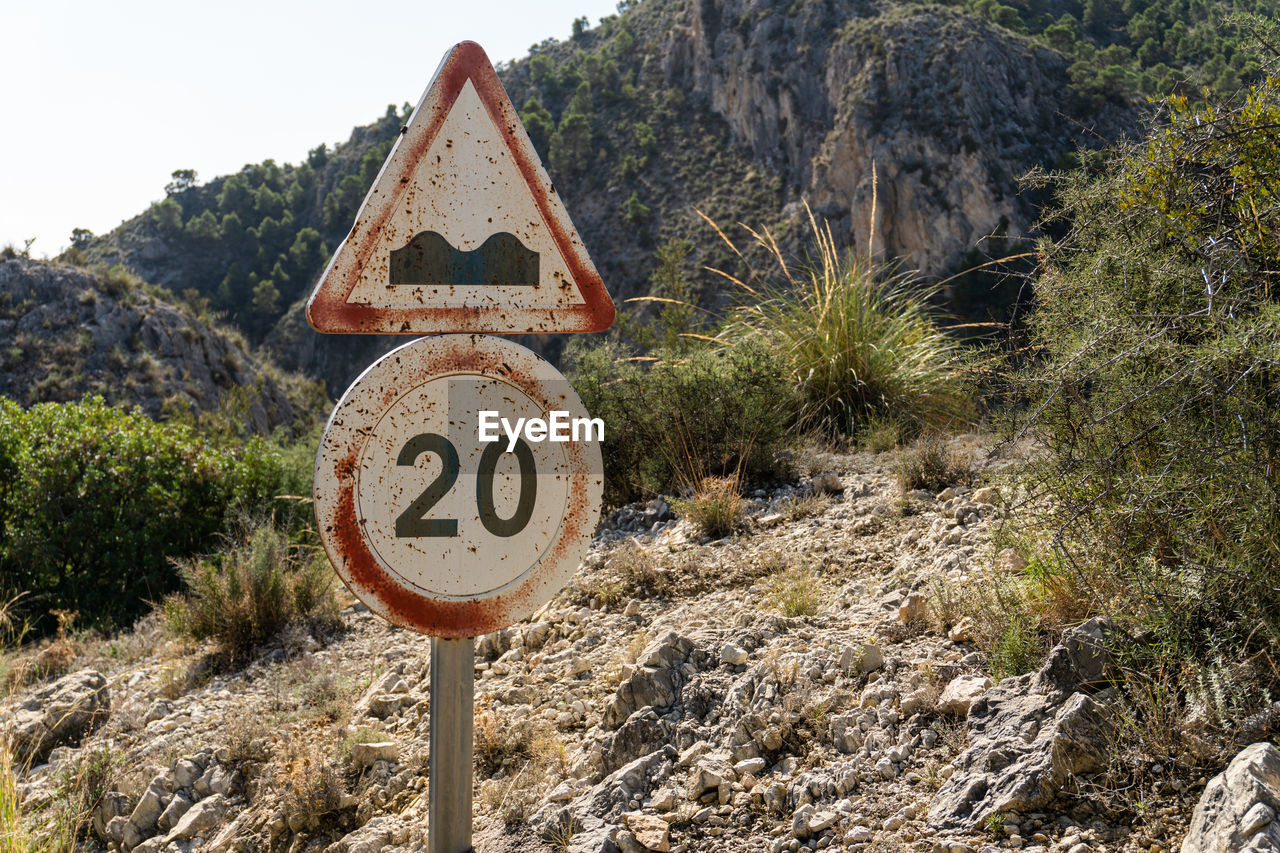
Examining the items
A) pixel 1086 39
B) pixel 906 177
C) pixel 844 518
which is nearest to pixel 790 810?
pixel 844 518

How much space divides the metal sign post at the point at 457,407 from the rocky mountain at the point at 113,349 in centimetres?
2021

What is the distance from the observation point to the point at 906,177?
3775cm

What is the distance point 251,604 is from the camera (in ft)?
14.9

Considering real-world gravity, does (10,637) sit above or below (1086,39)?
below

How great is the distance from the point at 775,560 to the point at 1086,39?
163ft

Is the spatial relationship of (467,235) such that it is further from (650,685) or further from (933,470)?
(933,470)

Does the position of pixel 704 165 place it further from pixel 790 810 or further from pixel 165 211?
pixel 790 810

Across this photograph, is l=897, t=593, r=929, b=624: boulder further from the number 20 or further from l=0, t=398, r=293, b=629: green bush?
l=0, t=398, r=293, b=629: green bush

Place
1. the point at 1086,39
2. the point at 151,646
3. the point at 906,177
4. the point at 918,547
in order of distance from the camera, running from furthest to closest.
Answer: the point at 1086,39 → the point at 906,177 → the point at 151,646 → the point at 918,547

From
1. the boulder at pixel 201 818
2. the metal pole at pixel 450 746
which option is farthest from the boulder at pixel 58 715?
the metal pole at pixel 450 746

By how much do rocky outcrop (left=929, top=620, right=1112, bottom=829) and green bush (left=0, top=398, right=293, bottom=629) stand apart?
6027 millimetres

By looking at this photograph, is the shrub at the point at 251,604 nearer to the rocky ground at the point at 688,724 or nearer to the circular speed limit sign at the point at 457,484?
the rocky ground at the point at 688,724

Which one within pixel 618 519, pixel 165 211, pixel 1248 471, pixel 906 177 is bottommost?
pixel 618 519

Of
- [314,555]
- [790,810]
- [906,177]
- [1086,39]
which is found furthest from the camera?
[1086,39]
